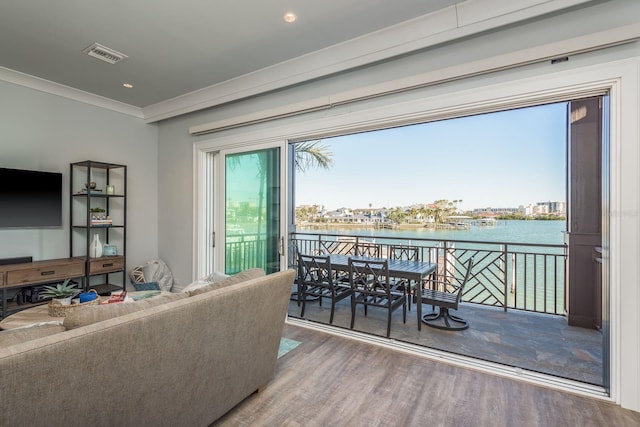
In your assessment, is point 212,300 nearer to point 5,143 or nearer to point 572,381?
point 572,381

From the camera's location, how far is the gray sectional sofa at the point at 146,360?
3.02ft

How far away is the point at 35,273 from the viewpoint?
315 cm

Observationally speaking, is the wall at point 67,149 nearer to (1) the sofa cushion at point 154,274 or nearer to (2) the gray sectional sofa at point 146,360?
(1) the sofa cushion at point 154,274

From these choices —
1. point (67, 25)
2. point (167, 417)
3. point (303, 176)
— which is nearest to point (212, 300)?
point (167, 417)

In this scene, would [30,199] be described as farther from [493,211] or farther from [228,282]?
[493,211]

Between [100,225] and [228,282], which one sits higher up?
[100,225]

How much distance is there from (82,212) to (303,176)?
3797mm

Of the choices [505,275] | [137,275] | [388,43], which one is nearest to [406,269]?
[505,275]

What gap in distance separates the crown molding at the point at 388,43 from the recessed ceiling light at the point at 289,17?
509mm

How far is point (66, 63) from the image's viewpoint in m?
3.09

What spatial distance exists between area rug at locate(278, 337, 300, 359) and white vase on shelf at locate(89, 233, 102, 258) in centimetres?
266

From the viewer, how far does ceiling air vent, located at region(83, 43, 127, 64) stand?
2.79 m

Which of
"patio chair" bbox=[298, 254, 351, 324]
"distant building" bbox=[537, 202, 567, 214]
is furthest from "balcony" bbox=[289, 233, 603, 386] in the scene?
"distant building" bbox=[537, 202, 567, 214]

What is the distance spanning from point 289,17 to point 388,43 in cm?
85
